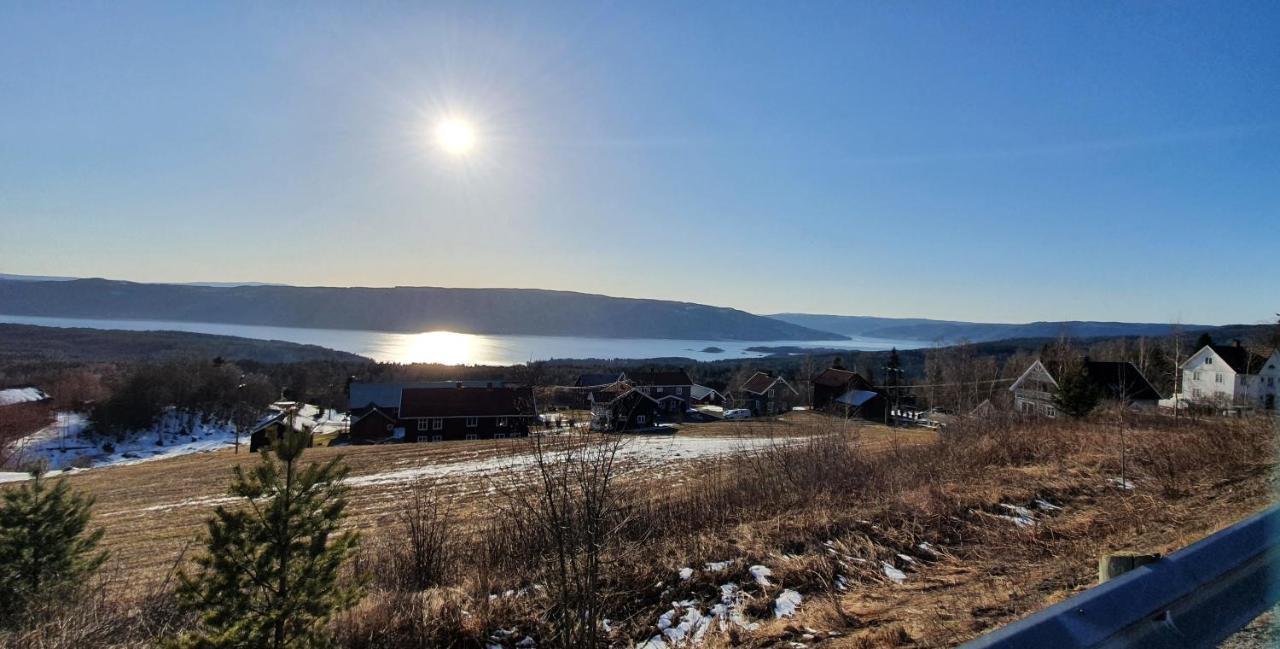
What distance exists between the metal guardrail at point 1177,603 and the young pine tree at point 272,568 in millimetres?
4263

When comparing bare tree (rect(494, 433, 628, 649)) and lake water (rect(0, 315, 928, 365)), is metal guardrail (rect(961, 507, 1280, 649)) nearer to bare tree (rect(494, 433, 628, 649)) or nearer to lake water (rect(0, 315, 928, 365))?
bare tree (rect(494, 433, 628, 649))

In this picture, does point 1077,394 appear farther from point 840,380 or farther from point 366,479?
point 840,380

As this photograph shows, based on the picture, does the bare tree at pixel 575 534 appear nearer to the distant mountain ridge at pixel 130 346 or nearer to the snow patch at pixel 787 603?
the snow patch at pixel 787 603

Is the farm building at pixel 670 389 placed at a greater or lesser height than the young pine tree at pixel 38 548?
lesser

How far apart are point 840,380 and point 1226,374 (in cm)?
2578

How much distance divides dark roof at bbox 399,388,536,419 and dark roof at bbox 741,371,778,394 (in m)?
24.5

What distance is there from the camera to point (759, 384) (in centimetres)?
5725

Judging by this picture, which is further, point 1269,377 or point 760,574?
point 1269,377

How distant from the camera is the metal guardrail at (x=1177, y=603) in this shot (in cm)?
127

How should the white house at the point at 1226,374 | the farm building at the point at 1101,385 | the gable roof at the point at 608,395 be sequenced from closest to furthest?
the gable roof at the point at 608,395, the white house at the point at 1226,374, the farm building at the point at 1101,385

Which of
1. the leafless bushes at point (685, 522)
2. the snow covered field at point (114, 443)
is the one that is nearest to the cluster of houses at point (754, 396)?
the leafless bushes at point (685, 522)

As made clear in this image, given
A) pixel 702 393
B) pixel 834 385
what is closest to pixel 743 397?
pixel 834 385

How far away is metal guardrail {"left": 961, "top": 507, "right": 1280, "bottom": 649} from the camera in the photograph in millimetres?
1266

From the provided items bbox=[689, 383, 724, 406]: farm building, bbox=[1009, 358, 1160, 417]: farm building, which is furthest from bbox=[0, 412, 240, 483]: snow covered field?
bbox=[1009, 358, 1160, 417]: farm building
